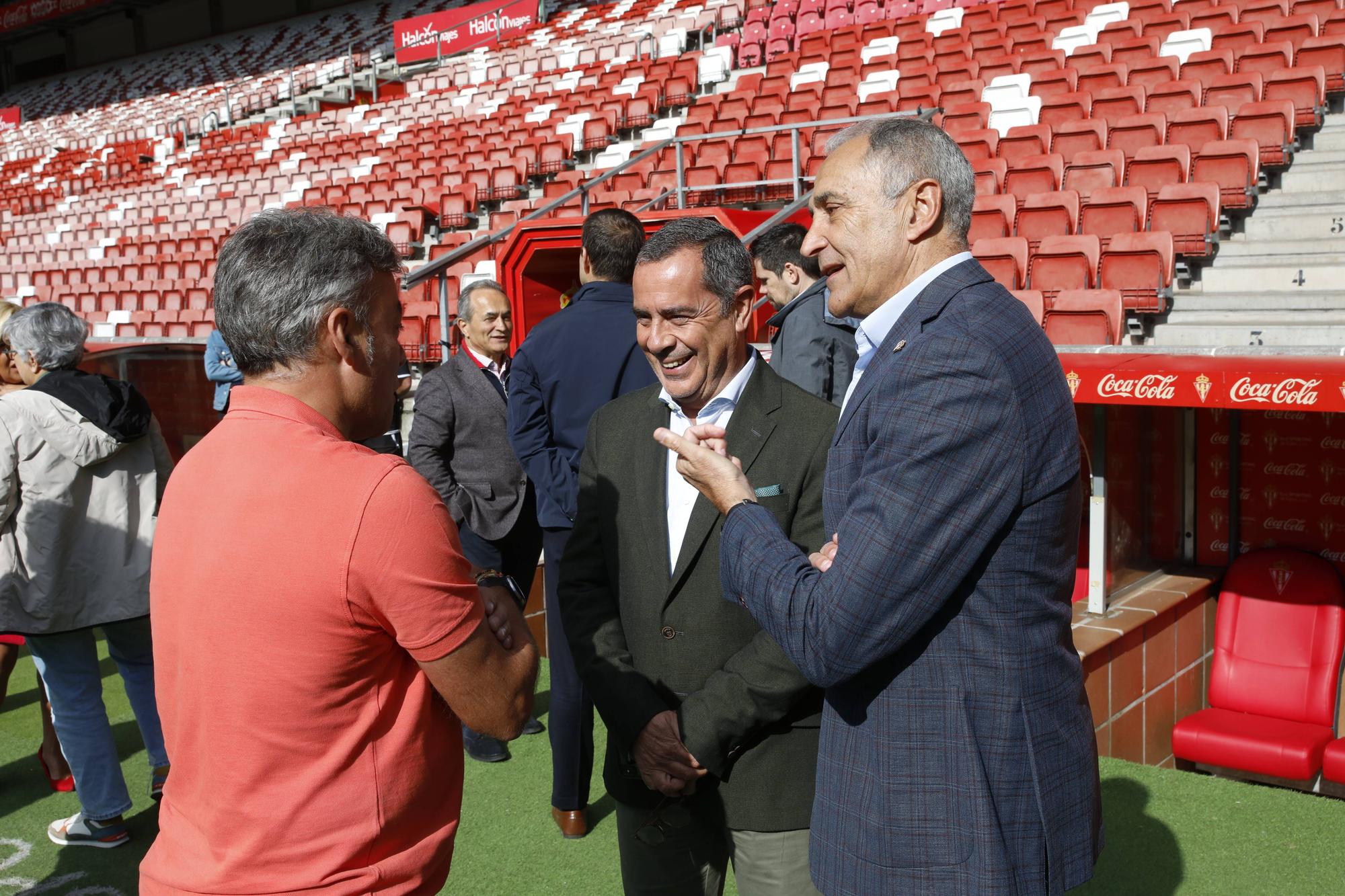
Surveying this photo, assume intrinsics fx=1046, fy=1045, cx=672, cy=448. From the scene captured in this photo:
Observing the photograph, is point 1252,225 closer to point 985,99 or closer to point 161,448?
point 985,99

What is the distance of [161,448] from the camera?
11.2ft

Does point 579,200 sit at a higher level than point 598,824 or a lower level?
higher

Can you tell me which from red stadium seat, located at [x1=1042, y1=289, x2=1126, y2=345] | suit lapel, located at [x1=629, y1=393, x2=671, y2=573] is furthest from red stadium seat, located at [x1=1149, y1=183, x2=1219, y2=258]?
suit lapel, located at [x1=629, y1=393, x2=671, y2=573]

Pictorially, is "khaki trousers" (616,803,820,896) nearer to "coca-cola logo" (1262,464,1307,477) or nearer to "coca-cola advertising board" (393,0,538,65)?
"coca-cola logo" (1262,464,1307,477)

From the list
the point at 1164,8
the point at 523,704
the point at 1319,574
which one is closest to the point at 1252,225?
the point at 1319,574

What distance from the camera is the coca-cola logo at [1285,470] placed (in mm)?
4590

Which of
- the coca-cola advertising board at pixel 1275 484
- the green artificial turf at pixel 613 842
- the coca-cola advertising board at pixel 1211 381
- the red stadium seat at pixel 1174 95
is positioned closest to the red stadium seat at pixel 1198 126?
the red stadium seat at pixel 1174 95

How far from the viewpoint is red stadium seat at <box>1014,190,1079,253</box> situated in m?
6.18

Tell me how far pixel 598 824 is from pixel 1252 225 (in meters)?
5.28

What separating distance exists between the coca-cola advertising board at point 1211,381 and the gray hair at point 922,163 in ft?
6.34

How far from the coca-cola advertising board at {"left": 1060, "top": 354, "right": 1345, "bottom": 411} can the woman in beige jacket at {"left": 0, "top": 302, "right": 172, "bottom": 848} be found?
2899 millimetres

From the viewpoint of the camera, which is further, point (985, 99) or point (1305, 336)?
point (985, 99)

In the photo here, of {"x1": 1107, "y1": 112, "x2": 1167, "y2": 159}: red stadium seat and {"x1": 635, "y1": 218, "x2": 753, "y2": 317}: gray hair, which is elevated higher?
{"x1": 1107, "y1": 112, "x2": 1167, "y2": 159}: red stadium seat

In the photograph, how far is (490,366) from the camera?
12.4 ft
